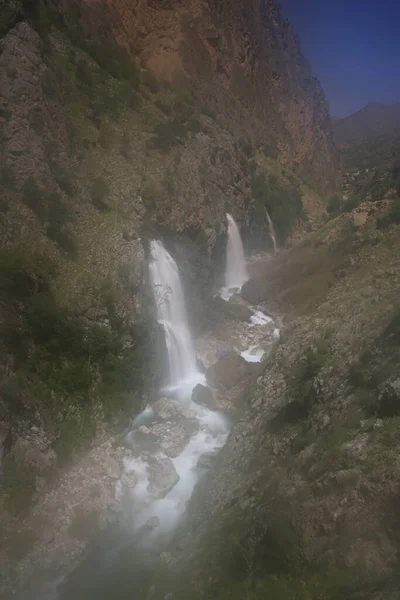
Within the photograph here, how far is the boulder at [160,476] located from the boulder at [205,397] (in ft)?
14.2

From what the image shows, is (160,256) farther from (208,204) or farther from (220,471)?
(220,471)

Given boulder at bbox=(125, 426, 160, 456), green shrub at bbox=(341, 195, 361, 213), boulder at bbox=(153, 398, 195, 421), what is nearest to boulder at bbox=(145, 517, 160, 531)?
boulder at bbox=(125, 426, 160, 456)

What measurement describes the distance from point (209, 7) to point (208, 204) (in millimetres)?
34616

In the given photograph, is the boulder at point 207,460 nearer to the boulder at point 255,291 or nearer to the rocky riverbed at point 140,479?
the rocky riverbed at point 140,479

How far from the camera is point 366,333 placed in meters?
15.8

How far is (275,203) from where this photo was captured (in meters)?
49.5

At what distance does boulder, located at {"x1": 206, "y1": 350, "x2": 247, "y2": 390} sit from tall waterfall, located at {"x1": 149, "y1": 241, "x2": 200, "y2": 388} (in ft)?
4.71

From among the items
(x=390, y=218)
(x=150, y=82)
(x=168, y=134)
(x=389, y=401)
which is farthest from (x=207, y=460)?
(x=150, y=82)

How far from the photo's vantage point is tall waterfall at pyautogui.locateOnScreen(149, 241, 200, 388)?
24734 mm

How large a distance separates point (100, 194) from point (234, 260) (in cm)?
1747

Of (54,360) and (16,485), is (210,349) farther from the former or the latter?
(16,485)

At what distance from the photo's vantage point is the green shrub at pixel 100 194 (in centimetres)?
2372

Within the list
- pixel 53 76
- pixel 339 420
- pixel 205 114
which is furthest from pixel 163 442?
pixel 205 114

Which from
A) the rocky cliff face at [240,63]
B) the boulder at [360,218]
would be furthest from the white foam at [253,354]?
the rocky cliff face at [240,63]
